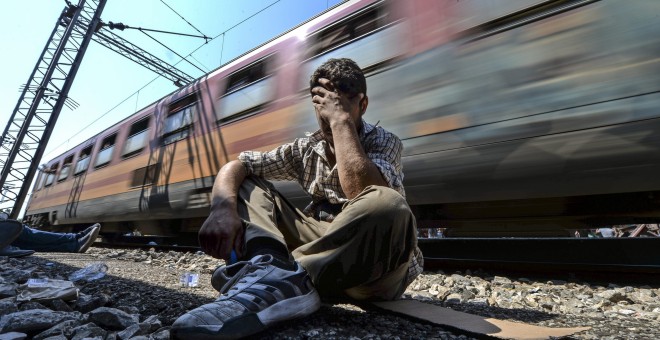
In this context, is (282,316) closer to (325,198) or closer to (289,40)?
(325,198)

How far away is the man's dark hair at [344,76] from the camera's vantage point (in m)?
1.49


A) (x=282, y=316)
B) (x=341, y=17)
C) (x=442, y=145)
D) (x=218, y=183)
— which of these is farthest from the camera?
(x=341, y=17)

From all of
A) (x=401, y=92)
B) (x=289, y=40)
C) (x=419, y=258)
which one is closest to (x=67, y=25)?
(x=289, y=40)

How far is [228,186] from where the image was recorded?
150 cm

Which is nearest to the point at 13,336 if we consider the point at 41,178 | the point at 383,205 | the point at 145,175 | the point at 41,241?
the point at 383,205

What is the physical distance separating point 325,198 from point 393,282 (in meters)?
0.46

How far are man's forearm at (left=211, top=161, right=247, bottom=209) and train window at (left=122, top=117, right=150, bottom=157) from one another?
14.3 feet

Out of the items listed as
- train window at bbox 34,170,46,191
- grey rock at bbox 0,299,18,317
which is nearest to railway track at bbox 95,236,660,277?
grey rock at bbox 0,299,18,317

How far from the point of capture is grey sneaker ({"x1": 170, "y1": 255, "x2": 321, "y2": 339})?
0.88 metres

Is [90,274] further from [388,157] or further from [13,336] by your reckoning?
[388,157]

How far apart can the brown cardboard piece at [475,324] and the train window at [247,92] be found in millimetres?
2682

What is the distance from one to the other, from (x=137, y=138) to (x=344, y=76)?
5105 millimetres

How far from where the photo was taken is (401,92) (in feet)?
8.66

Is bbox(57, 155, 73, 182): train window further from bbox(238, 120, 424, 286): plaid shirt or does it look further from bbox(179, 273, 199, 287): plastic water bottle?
bbox(238, 120, 424, 286): plaid shirt
